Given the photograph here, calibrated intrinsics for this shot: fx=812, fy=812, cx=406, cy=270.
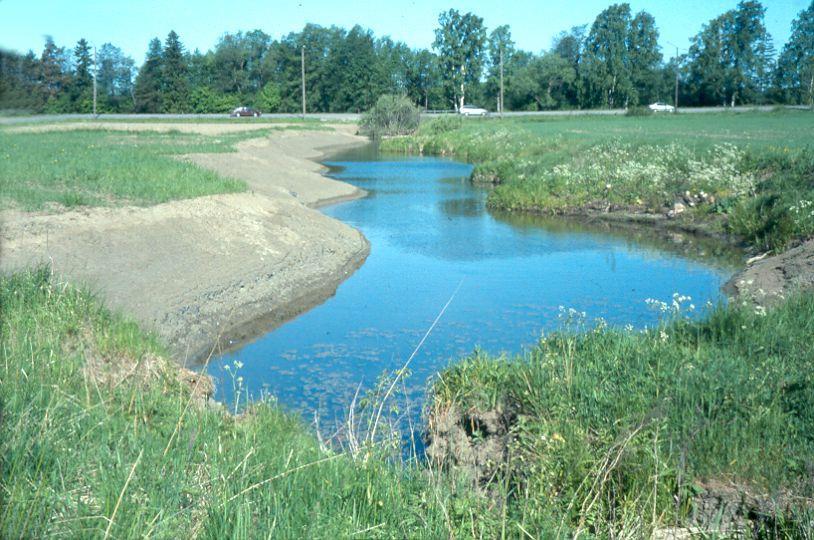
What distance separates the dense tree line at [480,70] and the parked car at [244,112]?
80.5 inches

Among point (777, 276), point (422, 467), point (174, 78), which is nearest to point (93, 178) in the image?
point (777, 276)

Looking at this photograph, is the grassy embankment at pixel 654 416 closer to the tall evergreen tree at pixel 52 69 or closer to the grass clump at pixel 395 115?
the tall evergreen tree at pixel 52 69

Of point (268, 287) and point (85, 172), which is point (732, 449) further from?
point (85, 172)

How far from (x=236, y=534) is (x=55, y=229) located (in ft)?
38.1

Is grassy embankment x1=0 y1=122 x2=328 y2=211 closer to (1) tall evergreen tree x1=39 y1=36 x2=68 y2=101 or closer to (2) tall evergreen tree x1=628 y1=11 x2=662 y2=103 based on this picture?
(1) tall evergreen tree x1=39 y1=36 x2=68 y2=101

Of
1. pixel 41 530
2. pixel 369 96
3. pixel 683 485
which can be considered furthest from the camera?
pixel 369 96

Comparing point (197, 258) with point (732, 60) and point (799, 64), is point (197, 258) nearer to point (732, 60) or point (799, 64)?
point (799, 64)

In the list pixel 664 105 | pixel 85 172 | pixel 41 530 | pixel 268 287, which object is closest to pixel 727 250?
pixel 268 287

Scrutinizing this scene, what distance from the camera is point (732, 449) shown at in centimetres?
629

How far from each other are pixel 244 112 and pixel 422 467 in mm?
75210

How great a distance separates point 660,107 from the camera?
76062 millimetres

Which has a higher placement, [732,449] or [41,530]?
[41,530]

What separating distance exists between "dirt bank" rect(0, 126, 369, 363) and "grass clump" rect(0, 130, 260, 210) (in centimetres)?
56

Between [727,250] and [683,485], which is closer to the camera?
[683,485]
